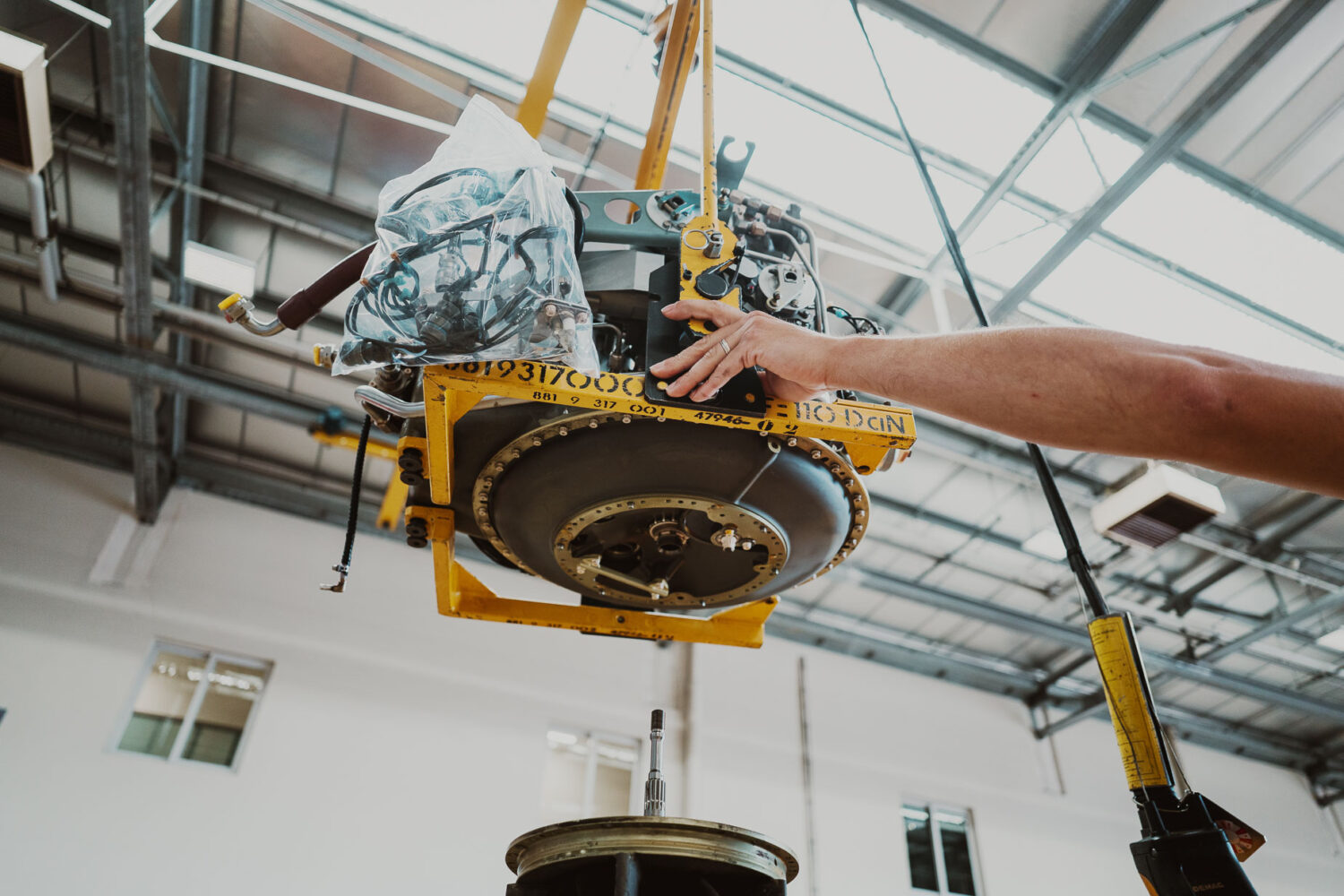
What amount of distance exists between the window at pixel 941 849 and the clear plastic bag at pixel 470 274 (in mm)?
9580

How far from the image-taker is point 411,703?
7.42 meters

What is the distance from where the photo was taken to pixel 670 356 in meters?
1.69

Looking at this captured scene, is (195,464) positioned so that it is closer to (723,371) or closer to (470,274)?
(470,274)

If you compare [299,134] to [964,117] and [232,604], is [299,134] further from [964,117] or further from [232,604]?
[964,117]

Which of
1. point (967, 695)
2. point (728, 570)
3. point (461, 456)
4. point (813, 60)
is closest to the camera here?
point (461, 456)

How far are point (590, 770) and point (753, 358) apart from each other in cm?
749

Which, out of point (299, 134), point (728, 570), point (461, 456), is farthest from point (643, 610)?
point (299, 134)

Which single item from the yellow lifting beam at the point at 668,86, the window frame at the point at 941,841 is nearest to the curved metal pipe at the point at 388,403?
the yellow lifting beam at the point at 668,86

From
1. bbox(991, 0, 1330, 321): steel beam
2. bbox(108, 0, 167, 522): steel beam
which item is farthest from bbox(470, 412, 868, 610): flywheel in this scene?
bbox(991, 0, 1330, 321): steel beam

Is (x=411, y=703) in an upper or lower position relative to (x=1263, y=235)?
lower

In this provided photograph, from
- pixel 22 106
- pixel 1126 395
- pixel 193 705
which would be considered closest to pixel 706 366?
pixel 1126 395

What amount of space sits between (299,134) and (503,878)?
666 centimetres

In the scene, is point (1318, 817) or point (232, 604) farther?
point (1318, 817)

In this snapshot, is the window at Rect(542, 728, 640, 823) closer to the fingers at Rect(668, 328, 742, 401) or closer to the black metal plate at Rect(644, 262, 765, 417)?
the black metal plate at Rect(644, 262, 765, 417)
